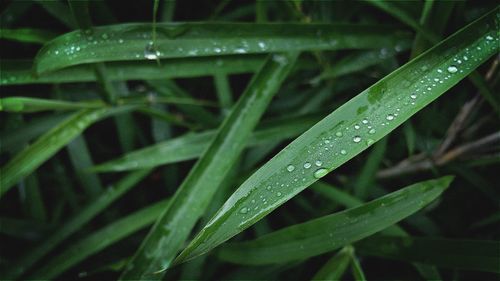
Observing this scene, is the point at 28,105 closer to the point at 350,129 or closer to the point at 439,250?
the point at 350,129

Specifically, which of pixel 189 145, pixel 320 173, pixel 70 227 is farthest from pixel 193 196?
pixel 70 227

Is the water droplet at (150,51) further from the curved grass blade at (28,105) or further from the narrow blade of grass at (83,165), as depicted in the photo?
the narrow blade of grass at (83,165)

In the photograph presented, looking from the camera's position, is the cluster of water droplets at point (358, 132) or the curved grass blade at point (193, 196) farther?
the curved grass blade at point (193, 196)

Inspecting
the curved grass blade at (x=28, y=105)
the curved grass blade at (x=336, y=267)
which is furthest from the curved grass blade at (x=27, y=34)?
the curved grass blade at (x=336, y=267)

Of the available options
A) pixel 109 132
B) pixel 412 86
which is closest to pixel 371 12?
pixel 412 86

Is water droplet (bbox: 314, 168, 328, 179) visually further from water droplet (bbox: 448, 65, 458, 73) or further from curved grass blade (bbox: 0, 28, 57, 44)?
curved grass blade (bbox: 0, 28, 57, 44)

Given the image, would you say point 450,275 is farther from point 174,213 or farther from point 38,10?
point 38,10
